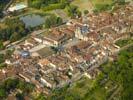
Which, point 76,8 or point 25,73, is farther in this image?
point 76,8

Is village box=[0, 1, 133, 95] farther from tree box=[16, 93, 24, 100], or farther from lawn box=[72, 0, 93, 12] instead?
lawn box=[72, 0, 93, 12]

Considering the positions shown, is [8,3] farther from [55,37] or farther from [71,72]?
[71,72]

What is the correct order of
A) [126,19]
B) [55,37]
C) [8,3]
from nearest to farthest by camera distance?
[55,37]
[126,19]
[8,3]

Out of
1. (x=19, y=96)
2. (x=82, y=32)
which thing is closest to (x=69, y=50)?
(x=82, y=32)

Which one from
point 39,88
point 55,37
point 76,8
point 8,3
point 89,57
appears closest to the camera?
point 39,88

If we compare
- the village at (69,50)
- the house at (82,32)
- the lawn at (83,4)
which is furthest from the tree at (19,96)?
the lawn at (83,4)

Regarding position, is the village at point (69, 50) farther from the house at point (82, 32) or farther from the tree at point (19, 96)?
the tree at point (19, 96)

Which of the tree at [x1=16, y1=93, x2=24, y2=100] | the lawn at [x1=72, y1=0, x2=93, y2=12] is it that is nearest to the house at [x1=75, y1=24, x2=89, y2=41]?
the lawn at [x1=72, y1=0, x2=93, y2=12]

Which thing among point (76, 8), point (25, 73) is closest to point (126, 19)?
A: point (76, 8)
